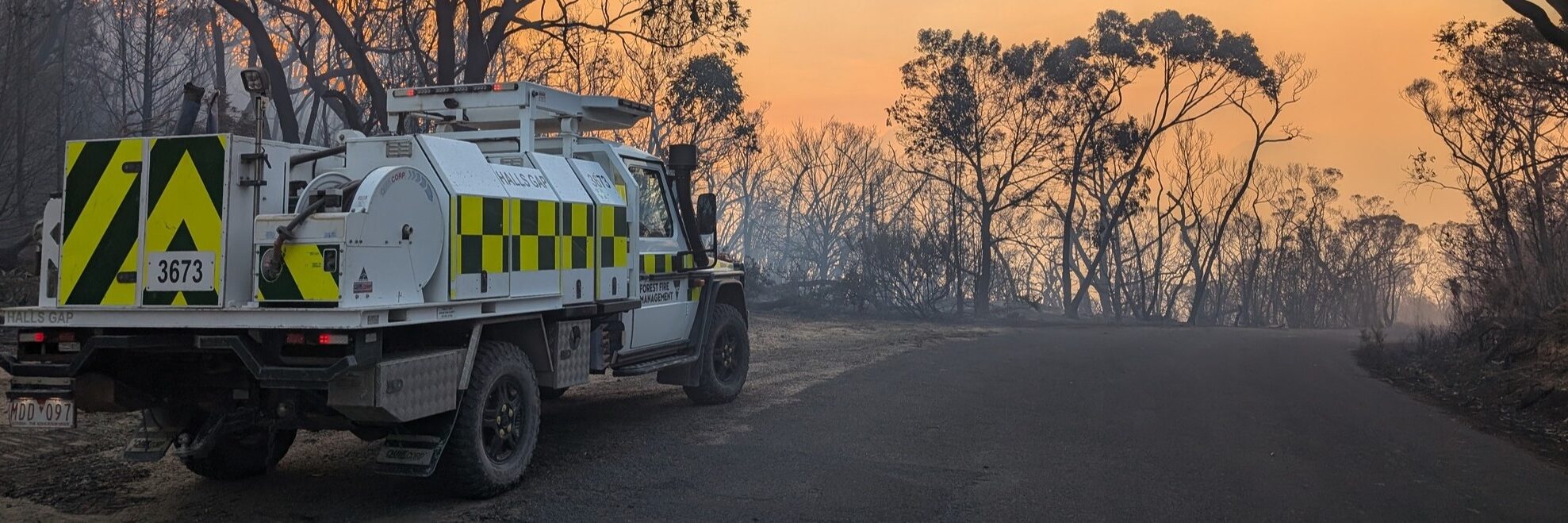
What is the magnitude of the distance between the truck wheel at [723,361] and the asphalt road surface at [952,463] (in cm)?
23

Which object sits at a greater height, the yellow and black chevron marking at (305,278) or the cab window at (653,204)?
the cab window at (653,204)

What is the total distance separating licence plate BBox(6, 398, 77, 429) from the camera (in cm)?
586

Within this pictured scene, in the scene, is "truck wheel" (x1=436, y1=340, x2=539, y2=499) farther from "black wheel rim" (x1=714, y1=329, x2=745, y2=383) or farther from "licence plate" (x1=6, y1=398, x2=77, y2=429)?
"black wheel rim" (x1=714, y1=329, x2=745, y2=383)

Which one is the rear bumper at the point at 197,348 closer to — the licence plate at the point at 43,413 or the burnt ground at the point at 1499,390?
the licence plate at the point at 43,413

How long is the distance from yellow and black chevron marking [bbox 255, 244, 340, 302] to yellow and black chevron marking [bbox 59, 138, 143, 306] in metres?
0.83

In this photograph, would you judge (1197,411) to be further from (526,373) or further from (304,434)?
A: (304,434)

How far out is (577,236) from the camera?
8.06 metres

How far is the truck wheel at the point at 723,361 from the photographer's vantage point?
10.6 metres

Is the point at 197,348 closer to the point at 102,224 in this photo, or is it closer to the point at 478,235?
the point at 102,224

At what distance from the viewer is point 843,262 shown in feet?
207

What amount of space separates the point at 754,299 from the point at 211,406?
2879cm

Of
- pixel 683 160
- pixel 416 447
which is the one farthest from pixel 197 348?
pixel 683 160

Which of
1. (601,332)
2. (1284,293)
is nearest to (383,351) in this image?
(601,332)

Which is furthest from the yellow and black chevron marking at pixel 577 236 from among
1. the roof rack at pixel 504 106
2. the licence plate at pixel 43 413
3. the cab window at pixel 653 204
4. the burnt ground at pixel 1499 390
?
the burnt ground at pixel 1499 390
